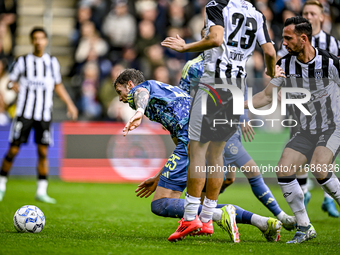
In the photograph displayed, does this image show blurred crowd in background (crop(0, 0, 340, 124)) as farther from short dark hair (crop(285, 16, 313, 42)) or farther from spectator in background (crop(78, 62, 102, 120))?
short dark hair (crop(285, 16, 313, 42))

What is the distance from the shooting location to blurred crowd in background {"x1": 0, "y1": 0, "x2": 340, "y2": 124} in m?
11.9

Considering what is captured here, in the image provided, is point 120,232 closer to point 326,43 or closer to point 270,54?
point 270,54

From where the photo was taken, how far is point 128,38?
43.1 ft

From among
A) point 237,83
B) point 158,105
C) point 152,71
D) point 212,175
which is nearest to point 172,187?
point 212,175

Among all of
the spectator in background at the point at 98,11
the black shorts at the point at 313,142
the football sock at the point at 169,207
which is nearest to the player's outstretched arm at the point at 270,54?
the black shorts at the point at 313,142

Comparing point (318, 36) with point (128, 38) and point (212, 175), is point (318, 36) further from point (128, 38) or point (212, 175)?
point (128, 38)

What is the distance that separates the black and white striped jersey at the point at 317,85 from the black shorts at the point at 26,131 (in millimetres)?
4556

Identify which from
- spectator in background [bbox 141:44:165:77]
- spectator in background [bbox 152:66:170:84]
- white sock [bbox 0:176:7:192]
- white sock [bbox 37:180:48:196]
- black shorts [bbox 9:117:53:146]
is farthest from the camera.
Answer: spectator in background [bbox 141:44:165:77]

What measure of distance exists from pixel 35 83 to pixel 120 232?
13.7 ft

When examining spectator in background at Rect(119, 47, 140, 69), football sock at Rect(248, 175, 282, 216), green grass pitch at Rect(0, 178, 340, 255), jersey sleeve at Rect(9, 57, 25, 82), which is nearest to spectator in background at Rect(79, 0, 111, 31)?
spectator in background at Rect(119, 47, 140, 69)

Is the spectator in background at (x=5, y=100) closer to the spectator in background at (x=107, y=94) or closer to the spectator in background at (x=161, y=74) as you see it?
the spectator in background at (x=107, y=94)

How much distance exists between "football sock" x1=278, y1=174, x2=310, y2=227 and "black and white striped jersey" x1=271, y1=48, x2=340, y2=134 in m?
0.60

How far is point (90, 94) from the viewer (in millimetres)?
12070

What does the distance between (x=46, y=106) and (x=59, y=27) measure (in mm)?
7413
